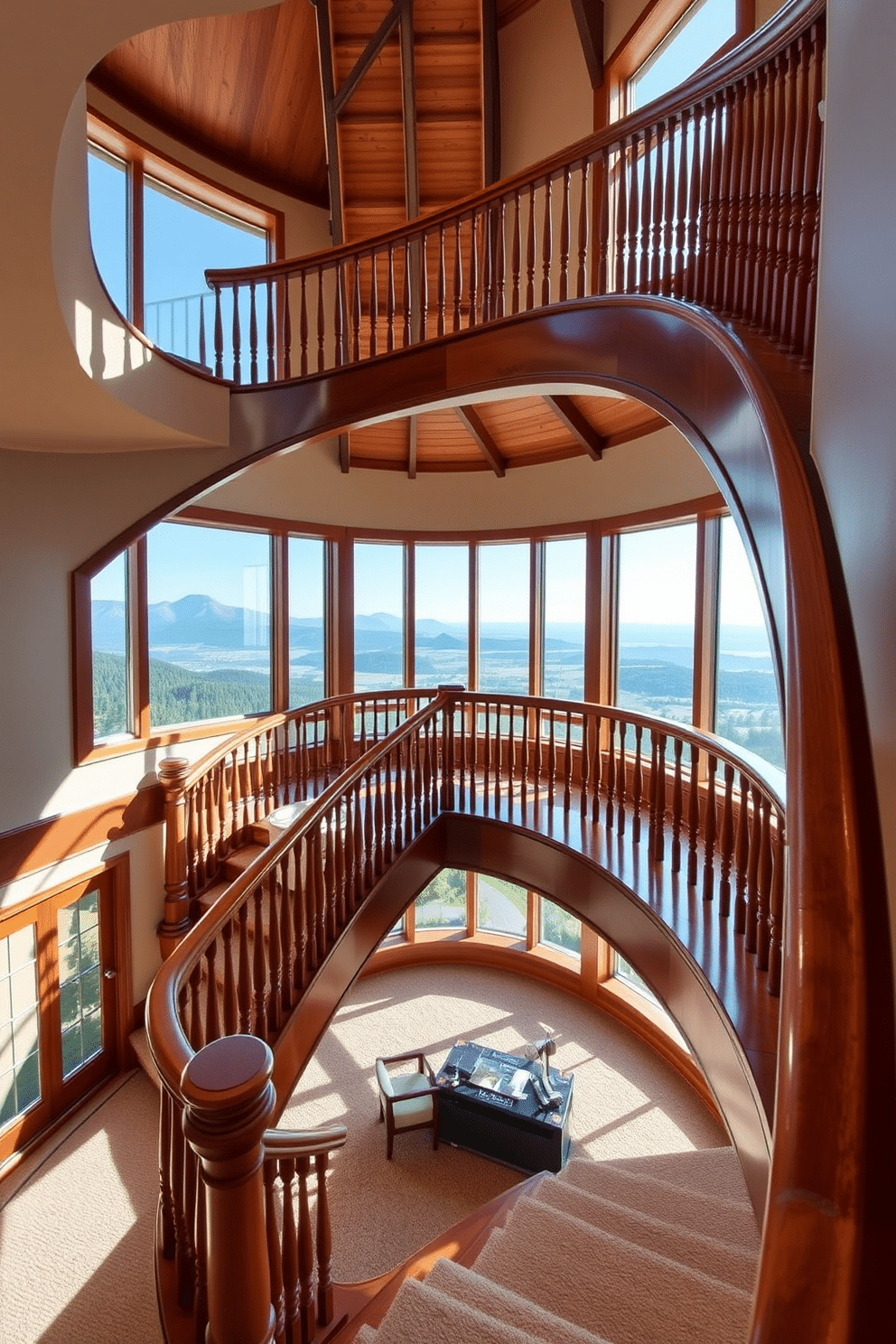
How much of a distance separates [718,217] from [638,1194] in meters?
4.32

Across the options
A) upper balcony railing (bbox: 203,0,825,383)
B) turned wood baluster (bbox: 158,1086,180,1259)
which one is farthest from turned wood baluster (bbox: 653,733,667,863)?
turned wood baluster (bbox: 158,1086,180,1259)

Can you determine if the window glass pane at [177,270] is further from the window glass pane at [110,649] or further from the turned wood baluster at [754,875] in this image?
the turned wood baluster at [754,875]

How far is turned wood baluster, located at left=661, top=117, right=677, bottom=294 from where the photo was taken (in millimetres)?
2648

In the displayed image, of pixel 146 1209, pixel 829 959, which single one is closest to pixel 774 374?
pixel 829 959

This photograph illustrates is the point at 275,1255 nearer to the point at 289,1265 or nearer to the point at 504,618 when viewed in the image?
the point at 289,1265

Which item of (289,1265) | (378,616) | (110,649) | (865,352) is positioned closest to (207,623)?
(110,649)

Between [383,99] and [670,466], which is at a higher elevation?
[383,99]

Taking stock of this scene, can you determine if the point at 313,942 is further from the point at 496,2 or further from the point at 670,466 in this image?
the point at 496,2

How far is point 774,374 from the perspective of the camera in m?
1.76

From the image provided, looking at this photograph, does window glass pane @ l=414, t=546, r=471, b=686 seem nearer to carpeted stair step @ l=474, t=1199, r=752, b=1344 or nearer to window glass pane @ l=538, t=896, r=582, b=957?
window glass pane @ l=538, t=896, r=582, b=957

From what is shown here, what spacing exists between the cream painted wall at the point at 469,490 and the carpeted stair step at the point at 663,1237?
4505mm

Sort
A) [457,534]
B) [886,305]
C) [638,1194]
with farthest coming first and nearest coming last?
[457,534] → [638,1194] → [886,305]

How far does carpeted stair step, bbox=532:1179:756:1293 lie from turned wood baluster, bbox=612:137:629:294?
3884 millimetres

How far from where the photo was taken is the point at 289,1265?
207 centimetres
